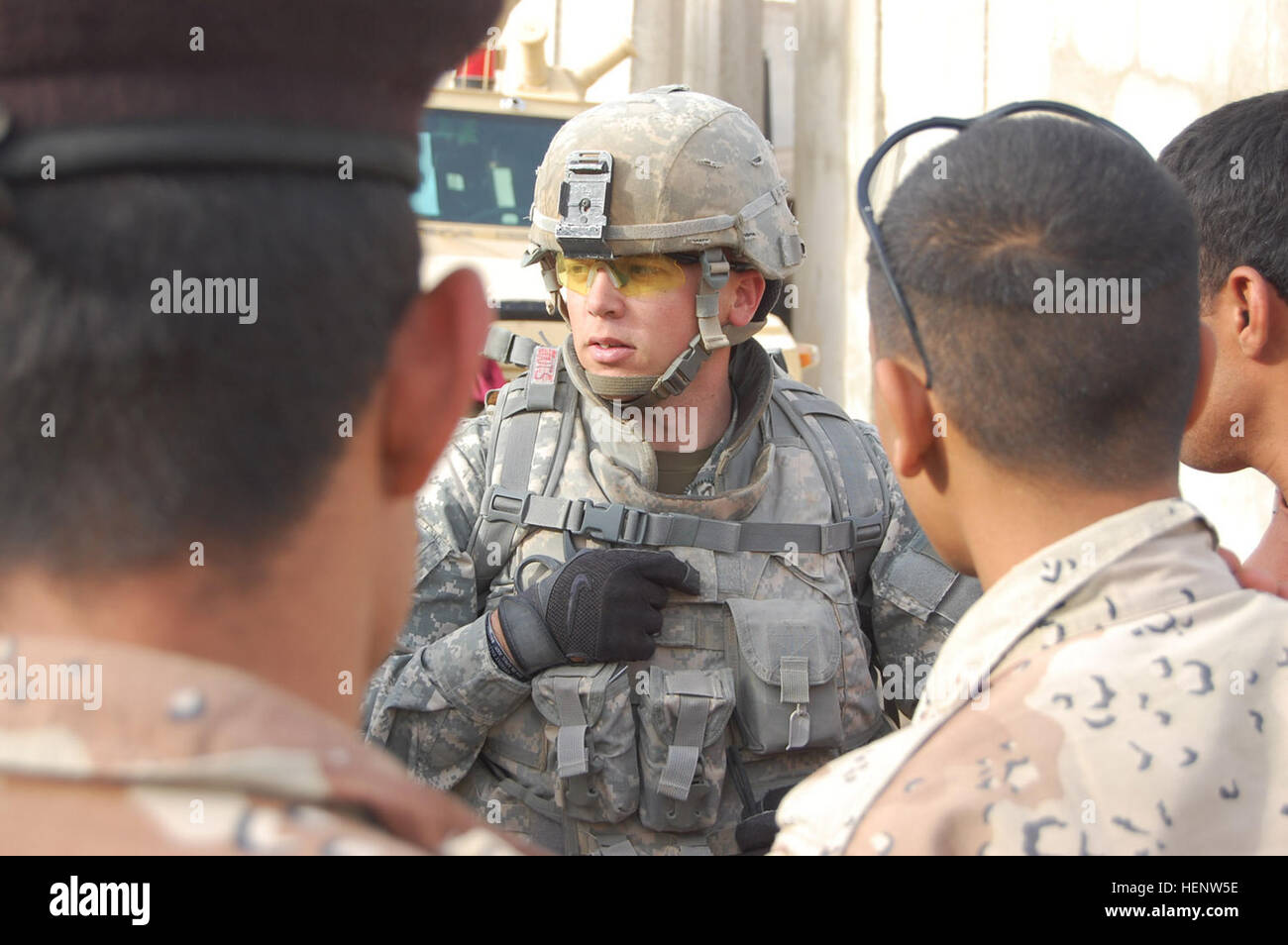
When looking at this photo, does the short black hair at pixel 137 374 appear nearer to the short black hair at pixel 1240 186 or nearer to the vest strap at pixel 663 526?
the short black hair at pixel 1240 186

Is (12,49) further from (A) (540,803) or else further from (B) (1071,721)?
(A) (540,803)

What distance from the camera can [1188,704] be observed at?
3.99 ft

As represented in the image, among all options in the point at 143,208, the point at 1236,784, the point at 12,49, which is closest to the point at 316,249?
the point at 143,208

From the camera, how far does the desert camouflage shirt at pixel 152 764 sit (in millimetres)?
746

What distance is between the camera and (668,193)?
292 cm

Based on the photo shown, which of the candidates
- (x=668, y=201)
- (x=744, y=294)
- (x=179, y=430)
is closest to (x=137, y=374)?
(x=179, y=430)

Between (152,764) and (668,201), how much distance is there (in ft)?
7.66

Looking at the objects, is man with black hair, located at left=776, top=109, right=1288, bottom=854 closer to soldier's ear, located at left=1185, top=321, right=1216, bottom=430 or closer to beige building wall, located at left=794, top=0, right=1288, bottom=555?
soldier's ear, located at left=1185, top=321, right=1216, bottom=430

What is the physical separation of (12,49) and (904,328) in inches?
39.0

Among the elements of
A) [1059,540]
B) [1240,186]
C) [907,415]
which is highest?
[1240,186]


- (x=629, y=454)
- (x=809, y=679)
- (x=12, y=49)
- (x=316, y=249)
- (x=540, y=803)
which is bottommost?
(x=540, y=803)

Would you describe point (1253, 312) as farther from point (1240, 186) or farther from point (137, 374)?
point (137, 374)

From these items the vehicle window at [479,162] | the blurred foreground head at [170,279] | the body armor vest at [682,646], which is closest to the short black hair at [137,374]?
the blurred foreground head at [170,279]

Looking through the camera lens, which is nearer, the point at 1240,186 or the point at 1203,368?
the point at 1203,368
